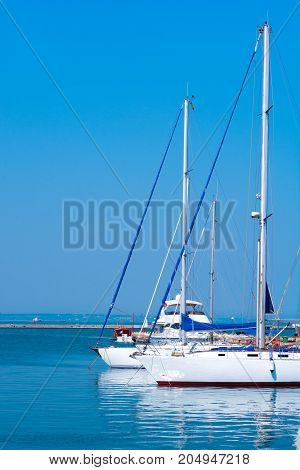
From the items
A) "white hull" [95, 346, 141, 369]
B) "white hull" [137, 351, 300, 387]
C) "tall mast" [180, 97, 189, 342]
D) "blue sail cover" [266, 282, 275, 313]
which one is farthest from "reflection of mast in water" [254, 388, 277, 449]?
"white hull" [95, 346, 141, 369]

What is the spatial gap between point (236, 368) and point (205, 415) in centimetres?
742

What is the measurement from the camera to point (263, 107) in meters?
39.6

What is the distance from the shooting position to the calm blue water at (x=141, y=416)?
24078 mm

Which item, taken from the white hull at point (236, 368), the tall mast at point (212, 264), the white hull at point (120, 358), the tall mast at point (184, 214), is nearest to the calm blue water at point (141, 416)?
the white hull at point (236, 368)

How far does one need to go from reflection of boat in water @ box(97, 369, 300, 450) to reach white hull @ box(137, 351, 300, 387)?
18.6 inches

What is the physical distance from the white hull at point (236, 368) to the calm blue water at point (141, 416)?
648 mm

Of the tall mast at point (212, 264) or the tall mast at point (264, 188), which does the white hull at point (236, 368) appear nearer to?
the tall mast at point (264, 188)

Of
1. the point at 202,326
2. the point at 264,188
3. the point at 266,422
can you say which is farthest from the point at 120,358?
the point at 266,422

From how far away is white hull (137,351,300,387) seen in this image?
36.4 meters

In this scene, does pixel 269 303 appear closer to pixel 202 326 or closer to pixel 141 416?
pixel 202 326

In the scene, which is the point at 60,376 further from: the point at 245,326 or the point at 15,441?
the point at 15,441

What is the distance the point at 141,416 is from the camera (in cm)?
2894
